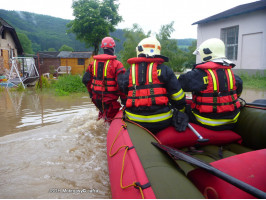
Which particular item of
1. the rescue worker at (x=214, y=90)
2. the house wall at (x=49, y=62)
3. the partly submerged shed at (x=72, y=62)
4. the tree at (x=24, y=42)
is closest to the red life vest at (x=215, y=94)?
the rescue worker at (x=214, y=90)

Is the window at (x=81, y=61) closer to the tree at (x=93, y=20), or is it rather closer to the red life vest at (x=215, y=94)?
the tree at (x=93, y=20)

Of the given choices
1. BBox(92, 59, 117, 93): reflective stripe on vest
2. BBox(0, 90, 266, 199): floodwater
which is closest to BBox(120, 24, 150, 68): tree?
BBox(0, 90, 266, 199): floodwater

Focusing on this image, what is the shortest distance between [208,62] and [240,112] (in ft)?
2.90

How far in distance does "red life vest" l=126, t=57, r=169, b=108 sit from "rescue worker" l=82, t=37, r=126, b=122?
1.26 meters

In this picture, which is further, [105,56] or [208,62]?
[105,56]

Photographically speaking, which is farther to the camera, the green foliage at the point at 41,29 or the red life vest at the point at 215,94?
the green foliage at the point at 41,29

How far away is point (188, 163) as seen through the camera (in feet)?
6.37

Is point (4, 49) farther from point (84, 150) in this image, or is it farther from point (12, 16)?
point (12, 16)

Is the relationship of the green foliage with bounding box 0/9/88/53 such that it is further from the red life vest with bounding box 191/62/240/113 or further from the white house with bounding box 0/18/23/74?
the red life vest with bounding box 191/62/240/113

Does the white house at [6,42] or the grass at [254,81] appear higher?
the white house at [6,42]

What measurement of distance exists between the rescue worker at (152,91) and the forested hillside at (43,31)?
72302 mm

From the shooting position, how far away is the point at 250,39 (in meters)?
12.6

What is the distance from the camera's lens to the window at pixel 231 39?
1367 cm

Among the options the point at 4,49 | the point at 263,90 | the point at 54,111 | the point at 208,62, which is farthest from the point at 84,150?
the point at 4,49
